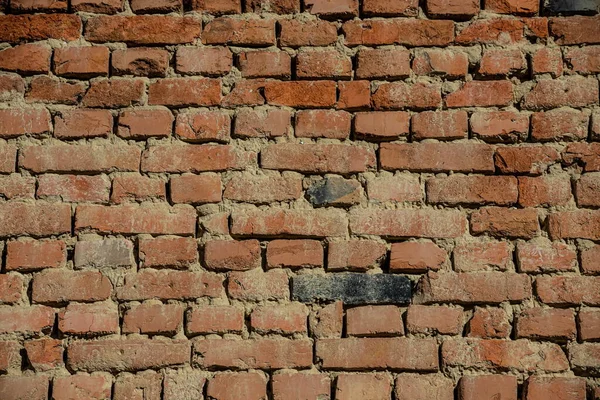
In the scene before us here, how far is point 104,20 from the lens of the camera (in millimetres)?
1991

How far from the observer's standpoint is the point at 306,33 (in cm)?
198

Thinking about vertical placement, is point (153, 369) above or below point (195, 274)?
below

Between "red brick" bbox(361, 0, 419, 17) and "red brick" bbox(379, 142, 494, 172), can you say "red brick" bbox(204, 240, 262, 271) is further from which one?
"red brick" bbox(361, 0, 419, 17)

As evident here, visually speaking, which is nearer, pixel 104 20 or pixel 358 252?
pixel 358 252

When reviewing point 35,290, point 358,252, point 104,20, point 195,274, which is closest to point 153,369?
point 195,274

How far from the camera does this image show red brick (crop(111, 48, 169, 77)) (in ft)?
6.45

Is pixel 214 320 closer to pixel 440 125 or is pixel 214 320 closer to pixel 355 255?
pixel 355 255

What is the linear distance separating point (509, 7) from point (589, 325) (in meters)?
0.94

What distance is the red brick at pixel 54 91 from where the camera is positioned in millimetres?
1953

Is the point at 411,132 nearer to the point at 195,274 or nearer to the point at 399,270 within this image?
the point at 399,270

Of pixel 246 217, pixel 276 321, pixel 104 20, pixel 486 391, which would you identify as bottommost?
pixel 486 391

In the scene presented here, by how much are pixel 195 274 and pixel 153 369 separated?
0.28 m

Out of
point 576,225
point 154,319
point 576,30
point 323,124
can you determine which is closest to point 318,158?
point 323,124

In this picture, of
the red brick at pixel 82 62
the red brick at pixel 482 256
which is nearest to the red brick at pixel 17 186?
the red brick at pixel 82 62
